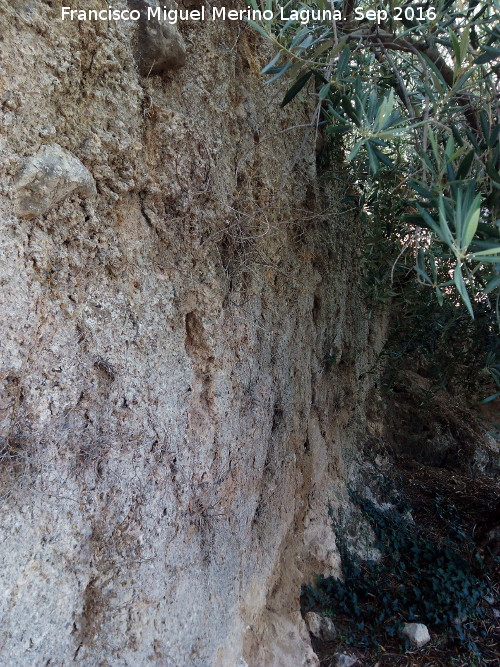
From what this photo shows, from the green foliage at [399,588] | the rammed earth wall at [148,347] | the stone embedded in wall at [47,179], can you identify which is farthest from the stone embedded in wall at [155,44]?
the green foliage at [399,588]

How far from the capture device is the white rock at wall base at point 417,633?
141 inches

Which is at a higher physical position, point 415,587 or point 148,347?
point 148,347

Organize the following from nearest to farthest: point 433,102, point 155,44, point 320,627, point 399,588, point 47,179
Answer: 1. point 47,179
2. point 155,44
3. point 433,102
4. point 320,627
5. point 399,588

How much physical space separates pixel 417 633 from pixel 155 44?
3.85 m

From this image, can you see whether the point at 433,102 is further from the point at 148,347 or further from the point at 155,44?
the point at 148,347

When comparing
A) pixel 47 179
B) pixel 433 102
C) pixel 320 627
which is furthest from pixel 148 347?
pixel 320 627

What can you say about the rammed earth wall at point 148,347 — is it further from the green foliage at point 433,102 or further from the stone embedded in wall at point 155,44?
the green foliage at point 433,102

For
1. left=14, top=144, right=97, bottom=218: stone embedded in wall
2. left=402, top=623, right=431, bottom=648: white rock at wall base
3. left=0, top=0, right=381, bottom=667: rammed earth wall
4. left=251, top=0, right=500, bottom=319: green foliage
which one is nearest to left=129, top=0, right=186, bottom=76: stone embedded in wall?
left=0, top=0, right=381, bottom=667: rammed earth wall

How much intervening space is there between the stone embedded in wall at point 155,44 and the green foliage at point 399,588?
3.25 metres

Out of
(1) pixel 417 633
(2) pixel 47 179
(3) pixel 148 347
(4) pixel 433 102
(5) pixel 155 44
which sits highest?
(5) pixel 155 44

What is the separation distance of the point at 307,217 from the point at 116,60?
161 cm

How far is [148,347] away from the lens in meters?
2.47

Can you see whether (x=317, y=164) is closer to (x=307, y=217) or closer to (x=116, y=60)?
(x=307, y=217)

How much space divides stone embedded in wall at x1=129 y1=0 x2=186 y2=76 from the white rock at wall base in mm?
3747
